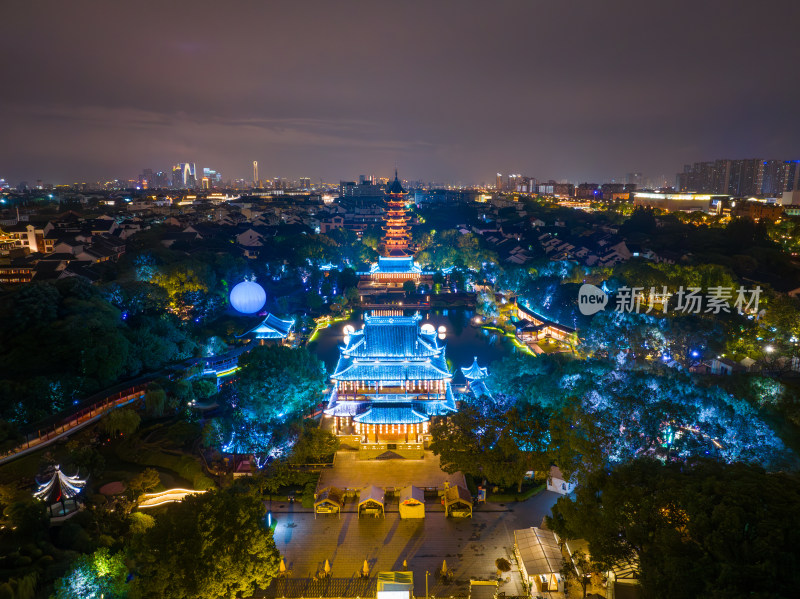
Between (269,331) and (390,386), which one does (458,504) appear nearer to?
(390,386)

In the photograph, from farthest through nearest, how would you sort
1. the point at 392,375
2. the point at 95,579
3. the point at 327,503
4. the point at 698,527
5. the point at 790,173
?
the point at 790,173, the point at 392,375, the point at 327,503, the point at 95,579, the point at 698,527

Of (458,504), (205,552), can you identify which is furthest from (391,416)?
(205,552)

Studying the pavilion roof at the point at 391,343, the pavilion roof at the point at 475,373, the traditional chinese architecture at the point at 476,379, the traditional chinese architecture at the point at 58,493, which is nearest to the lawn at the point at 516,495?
the traditional chinese architecture at the point at 476,379

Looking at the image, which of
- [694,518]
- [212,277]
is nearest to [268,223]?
[212,277]


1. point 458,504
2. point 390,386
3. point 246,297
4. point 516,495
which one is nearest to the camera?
point 458,504

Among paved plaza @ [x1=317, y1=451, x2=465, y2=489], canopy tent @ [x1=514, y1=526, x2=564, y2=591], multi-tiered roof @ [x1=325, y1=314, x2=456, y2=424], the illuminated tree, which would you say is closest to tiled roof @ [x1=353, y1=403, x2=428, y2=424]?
multi-tiered roof @ [x1=325, y1=314, x2=456, y2=424]

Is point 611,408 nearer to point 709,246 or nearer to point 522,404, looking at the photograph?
point 522,404

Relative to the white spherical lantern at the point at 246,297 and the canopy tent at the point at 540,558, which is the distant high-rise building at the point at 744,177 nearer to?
the white spherical lantern at the point at 246,297
